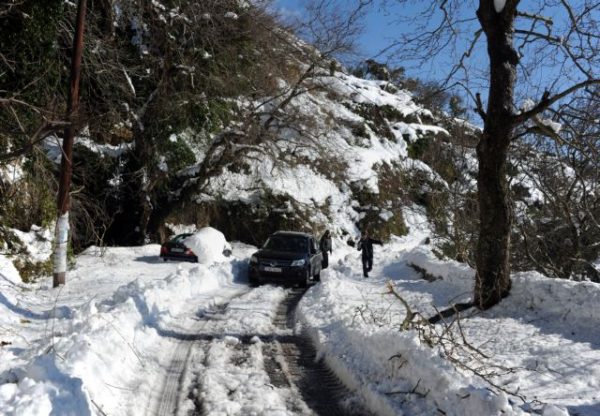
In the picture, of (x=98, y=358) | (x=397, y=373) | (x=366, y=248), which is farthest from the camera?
(x=366, y=248)

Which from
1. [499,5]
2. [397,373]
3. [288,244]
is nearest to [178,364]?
[397,373]

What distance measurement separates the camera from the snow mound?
741 inches

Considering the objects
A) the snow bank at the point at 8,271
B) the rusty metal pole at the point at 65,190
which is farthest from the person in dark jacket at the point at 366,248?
the snow bank at the point at 8,271

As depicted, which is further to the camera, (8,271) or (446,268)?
(446,268)

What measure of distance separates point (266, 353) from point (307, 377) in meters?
1.06

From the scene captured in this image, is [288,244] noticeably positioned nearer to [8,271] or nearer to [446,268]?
[446,268]

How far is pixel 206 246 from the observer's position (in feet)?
62.7

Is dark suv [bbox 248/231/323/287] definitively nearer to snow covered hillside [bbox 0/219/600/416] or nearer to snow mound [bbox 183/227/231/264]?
snow covered hillside [bbox 0/219/600/416]

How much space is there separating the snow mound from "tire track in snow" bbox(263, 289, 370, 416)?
1092 cm

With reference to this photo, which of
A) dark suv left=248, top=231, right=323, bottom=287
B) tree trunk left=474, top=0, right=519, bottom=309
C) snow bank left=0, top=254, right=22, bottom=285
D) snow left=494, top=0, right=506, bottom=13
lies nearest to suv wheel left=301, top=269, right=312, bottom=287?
dark suv left=248, top=231, right=323, bottom=287

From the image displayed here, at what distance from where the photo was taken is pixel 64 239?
12.3 meters

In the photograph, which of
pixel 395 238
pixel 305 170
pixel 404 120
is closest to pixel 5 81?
pixel 305 170

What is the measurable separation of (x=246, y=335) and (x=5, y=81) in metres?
9.79

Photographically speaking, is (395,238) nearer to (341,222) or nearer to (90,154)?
(341,222)
